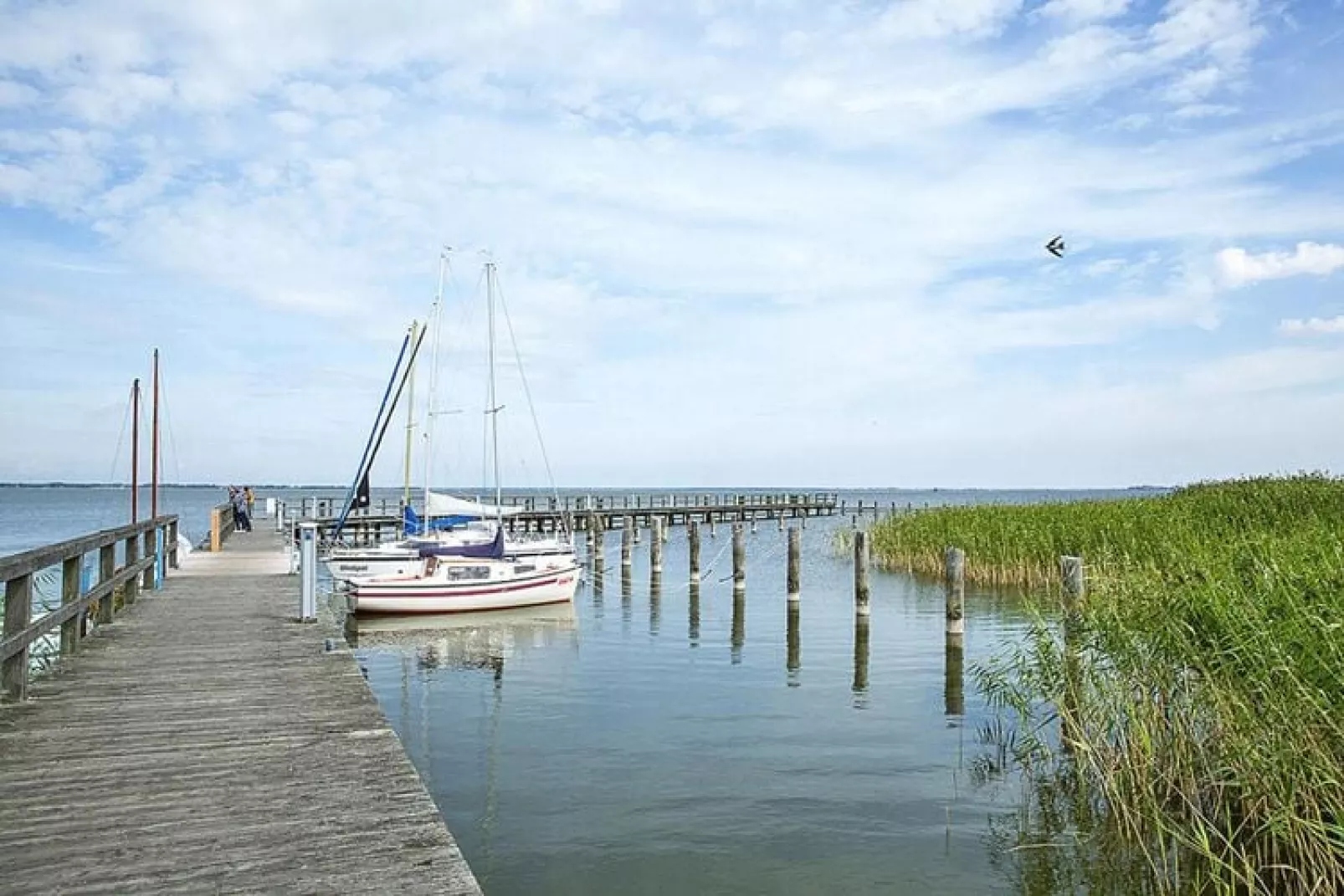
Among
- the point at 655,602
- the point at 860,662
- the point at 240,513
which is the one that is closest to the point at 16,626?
the point at 860,662

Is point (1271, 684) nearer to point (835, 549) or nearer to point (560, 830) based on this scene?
point (560, 830)

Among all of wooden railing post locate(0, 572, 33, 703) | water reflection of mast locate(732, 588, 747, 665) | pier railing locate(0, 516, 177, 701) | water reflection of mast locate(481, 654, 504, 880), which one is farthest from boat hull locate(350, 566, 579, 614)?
wooden railing post locate(0, 572, 33, 703)

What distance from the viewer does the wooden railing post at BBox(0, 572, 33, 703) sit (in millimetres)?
8273

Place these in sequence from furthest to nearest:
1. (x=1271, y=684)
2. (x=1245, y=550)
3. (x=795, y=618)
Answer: (x=795, y=618)
(x=1245, y=550)
(x=1271, y=684)

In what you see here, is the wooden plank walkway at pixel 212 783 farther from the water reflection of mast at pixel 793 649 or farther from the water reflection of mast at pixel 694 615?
the water reflection of mast at pixel 694 615

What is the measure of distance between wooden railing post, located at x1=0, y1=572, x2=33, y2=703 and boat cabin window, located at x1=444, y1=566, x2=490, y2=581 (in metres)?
14.6

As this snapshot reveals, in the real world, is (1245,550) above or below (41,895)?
above

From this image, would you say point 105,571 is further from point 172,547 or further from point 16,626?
point 172,547

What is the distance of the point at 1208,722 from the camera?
8.09 metres

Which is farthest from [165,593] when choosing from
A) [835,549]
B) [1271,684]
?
[835,549]

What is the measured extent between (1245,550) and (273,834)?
8920 millimetres

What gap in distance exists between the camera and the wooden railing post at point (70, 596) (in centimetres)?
1027

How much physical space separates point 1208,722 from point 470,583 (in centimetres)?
1760

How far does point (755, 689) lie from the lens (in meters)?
15.6
